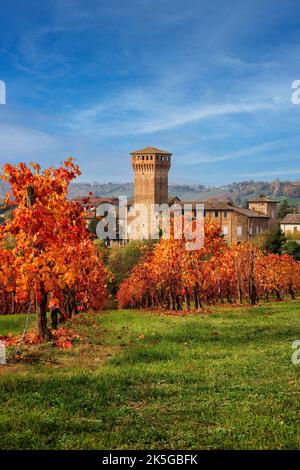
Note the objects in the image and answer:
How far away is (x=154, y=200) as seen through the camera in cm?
13662

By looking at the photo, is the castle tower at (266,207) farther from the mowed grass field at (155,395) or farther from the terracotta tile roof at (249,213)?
the mowed grass field at (155,395)

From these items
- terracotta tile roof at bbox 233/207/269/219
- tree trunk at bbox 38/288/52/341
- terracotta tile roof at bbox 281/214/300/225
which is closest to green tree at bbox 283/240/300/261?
terracotta tile roof at bbox 233/207/269/219

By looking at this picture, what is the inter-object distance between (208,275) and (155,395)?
3331 cm

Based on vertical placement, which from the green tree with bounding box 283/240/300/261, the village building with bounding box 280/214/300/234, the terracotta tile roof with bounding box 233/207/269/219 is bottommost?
the green tree with bounding box 283/240/300/261

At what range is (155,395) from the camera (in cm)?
1227

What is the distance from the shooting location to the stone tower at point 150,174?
449ft

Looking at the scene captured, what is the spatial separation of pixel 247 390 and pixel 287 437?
329 cm

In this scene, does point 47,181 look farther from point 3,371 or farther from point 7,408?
point 7,408

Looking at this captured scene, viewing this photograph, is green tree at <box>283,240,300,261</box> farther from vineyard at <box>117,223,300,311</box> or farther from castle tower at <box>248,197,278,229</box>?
castle tower at <box>248,197,278,229</box>

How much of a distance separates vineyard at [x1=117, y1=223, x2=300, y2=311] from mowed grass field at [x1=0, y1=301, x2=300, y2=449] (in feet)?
58.5

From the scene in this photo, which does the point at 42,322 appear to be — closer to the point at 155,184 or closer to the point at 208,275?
the point at 208,275

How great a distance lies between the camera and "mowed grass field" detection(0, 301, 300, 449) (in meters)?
9.38

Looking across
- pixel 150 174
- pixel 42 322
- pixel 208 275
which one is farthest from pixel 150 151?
pixel 42 322

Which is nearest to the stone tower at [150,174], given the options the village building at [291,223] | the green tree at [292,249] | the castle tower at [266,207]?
the castle tower at [266,207]
